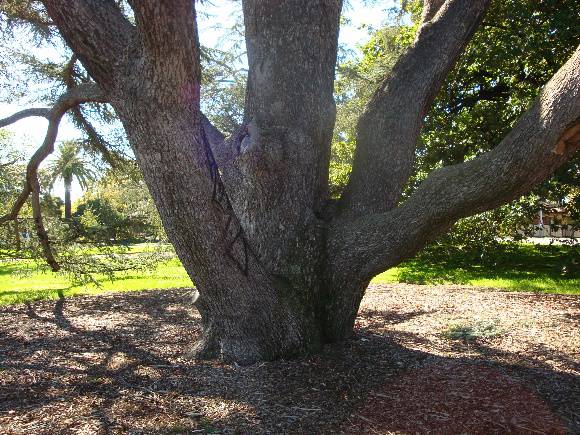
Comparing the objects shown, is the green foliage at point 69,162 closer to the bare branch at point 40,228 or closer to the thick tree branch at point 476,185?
the bare branch at point 40,228

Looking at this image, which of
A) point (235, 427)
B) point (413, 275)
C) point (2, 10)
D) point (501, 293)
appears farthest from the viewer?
point (413, 275)

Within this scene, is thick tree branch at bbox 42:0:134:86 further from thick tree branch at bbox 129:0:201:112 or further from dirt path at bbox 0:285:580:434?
dirt path at bbox 0:285:580:434

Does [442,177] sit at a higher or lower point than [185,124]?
→ lower

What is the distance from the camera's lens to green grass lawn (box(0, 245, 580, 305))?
938 cm

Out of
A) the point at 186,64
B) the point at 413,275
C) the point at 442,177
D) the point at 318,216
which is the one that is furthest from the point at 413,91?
the point at 413,275

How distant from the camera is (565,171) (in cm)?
923

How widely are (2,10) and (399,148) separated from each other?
5.73 m

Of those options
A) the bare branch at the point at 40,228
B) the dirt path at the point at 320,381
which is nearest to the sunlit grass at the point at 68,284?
the bare branch at the point at 40,228

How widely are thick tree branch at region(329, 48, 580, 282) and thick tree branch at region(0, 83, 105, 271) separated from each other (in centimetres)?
245

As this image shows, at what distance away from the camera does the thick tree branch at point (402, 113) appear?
4.73m

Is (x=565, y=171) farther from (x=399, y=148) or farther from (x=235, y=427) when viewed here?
(x=235, y=427)

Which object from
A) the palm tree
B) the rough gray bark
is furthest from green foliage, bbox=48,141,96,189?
the rough gray bark

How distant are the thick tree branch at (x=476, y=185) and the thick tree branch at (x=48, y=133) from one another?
8.03 ft

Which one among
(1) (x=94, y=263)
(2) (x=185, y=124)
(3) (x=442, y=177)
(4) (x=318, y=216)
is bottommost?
(1) (x=94, y=263)
